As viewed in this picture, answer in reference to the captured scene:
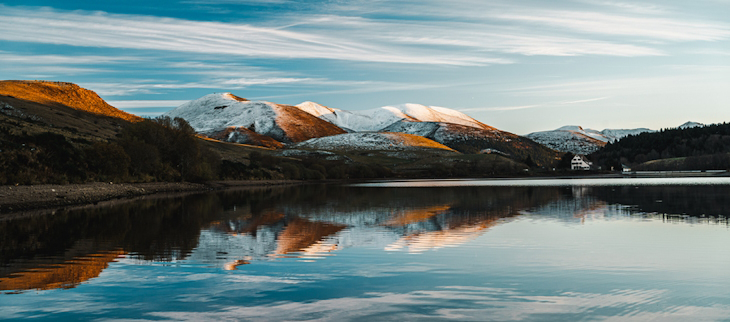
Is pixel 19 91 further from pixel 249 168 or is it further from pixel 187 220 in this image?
pixel 187 220

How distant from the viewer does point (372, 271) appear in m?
14.7

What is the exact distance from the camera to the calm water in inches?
421

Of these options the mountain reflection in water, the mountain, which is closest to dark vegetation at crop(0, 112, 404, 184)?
the mountain reflection in water

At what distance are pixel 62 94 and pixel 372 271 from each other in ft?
536

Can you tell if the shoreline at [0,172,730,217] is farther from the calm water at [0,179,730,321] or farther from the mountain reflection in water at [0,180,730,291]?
the calm water at [0,179,730,321]

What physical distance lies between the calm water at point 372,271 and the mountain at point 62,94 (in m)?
130

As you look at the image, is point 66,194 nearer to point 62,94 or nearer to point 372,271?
point 372,271

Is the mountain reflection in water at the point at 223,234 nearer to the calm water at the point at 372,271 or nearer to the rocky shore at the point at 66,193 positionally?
the calm water at the point at 372,271

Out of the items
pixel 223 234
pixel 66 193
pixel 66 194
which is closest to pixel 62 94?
pixel 66 193

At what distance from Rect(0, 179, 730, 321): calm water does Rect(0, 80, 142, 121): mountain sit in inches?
5110

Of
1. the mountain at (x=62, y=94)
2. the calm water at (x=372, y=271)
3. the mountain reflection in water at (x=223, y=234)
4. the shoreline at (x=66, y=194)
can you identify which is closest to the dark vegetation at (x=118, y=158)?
the shoreline at (x=66, y=194)

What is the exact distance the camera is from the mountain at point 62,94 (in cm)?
14088

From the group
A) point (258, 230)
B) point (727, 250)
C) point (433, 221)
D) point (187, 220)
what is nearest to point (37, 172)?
point (187, 220)

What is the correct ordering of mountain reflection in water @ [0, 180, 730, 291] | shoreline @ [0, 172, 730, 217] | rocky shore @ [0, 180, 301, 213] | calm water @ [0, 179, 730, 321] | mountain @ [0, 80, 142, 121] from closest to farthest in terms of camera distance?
calm water @ [0, 179, 730, 321] < mountain reflection in water @ [0, 180, 730, 291] < shoreline @ [0, 172, 730, 217] < rocky shore @ [0, 180, 301, 213] < mountain @ [0, 80, 142, 121]
